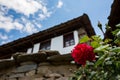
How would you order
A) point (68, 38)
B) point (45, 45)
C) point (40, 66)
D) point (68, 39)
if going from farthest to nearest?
point (45, 45), point (68, 38), point (68, 39), point (40, 66)

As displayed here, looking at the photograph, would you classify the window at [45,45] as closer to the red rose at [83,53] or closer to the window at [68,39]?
the window at [68,39]

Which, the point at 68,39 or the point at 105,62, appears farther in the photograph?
the point at 68,39

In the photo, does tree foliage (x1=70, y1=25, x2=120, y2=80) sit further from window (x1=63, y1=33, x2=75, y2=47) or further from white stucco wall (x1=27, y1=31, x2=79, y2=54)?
window (x1=63, y1=33, x2=75, y2=47)

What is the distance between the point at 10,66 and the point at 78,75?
152 centimetres

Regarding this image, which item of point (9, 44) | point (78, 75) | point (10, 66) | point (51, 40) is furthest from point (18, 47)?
point (78, 75)

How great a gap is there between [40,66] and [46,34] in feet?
32.4

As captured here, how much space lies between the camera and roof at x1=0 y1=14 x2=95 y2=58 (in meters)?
12.2

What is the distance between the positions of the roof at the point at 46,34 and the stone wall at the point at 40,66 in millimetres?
8723

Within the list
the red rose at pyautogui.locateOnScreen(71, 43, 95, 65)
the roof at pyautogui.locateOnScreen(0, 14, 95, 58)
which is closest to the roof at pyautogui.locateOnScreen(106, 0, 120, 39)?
the red rose at pyautogui.locateOnScreen(71, 43, 95, 65)

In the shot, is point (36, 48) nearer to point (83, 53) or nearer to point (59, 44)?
point (59, 44)

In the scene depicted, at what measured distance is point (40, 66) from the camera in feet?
10.3

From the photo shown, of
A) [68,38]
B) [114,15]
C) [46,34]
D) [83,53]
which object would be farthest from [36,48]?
[83,53]

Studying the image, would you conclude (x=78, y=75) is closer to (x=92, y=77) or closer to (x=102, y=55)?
(x=92, y=77)

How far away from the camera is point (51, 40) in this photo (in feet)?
41.5
